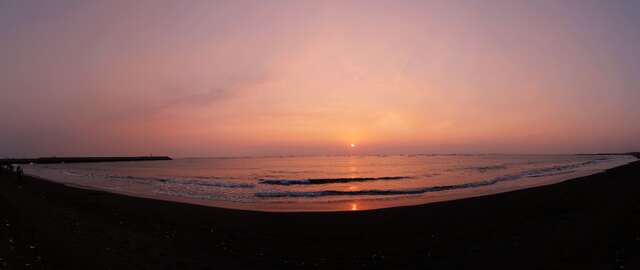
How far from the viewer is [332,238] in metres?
12.0

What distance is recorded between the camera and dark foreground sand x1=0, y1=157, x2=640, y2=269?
8781 mm

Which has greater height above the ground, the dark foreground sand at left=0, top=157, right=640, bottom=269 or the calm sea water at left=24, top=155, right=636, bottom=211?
the dark foreground sand at left=0, top=157, right=640, bottom=269

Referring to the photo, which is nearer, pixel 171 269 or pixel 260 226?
pixel 171 269

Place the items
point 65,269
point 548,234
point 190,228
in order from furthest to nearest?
point 190,228, point 548,234, point 65,269

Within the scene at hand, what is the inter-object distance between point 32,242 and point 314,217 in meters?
9.89

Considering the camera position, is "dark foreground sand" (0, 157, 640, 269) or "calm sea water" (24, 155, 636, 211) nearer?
"dark foreground sand" (0, 157, 640, 269)

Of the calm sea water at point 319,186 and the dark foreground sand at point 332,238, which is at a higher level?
the dark foreground sand at point 332,238

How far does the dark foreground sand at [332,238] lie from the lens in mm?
8781

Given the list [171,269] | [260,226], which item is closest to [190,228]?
[260,226]

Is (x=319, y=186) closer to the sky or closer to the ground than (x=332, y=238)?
closer to the ground

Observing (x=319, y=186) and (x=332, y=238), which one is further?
(x=319, y=186)

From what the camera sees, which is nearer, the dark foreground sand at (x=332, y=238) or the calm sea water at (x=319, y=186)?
the dark foreground sand at (x=332, y=238)

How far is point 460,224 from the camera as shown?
13.5 meters

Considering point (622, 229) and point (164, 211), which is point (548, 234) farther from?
point (164, 211)
